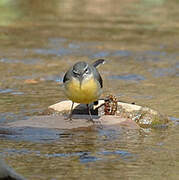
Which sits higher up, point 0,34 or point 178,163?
point 0,34

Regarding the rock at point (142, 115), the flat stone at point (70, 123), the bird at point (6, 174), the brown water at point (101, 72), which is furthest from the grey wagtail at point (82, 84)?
the bird at point (6, 174)

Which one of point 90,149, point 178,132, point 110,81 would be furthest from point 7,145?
point 110,81

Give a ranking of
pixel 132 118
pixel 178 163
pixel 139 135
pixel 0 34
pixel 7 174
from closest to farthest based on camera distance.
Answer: pixel 7 174, pixel 178 163, pixel 139 135, pixel 132 118, pixel 0 34

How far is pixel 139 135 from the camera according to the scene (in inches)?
368

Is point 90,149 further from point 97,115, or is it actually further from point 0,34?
point 0,34

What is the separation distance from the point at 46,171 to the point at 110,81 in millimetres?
6303

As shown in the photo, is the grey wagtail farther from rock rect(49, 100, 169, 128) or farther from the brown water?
rock rect(49, 100, 169, 128)

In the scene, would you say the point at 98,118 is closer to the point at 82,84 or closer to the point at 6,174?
the point at 82,84

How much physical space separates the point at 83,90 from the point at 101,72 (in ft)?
18.4

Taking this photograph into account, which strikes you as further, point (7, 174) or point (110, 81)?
point (110, 81)

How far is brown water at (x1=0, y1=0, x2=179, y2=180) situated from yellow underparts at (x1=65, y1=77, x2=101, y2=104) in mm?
A: 601

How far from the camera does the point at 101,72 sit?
14.5 metres

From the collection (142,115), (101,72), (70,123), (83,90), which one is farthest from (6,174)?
(101,72)

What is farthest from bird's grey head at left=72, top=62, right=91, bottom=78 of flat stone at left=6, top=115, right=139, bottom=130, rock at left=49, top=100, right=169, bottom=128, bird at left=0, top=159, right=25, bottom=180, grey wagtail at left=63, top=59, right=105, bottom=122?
bird at left=0, top=159, right=25, bottom=180
